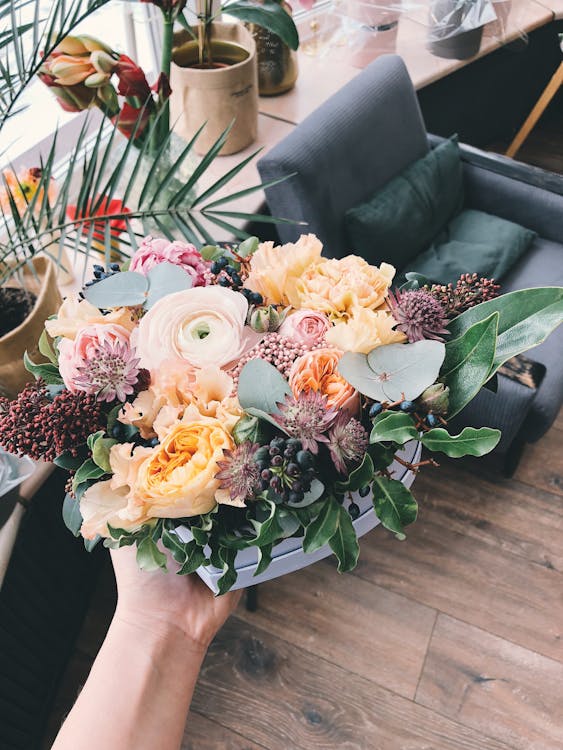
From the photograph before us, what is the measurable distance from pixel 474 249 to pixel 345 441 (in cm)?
128

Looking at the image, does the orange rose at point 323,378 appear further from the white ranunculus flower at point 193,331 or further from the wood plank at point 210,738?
the wood plank at point 210,738

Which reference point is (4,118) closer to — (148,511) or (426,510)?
(148,511)

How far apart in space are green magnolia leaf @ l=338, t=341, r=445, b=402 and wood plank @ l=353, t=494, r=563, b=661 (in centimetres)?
113

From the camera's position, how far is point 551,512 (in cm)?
167

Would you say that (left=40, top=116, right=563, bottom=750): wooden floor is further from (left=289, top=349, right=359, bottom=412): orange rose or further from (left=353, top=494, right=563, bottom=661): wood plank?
(left=289, top=349, right=359, bottom=412): orange rose

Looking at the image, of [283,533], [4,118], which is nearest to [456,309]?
[283,533]

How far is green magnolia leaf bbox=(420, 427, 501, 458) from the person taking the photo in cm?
53

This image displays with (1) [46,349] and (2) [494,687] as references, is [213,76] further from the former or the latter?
(2) [494,687]

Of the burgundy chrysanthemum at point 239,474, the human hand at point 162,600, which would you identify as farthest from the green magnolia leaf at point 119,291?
the human hand at point 162,600

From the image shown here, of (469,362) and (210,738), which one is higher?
(469,362)

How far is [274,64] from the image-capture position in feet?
5.58

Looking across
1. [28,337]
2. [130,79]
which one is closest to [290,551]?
[28,337]

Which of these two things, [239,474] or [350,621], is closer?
[239,474]

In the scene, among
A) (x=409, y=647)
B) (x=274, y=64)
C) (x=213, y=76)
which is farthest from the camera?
(x=274, y=64)
